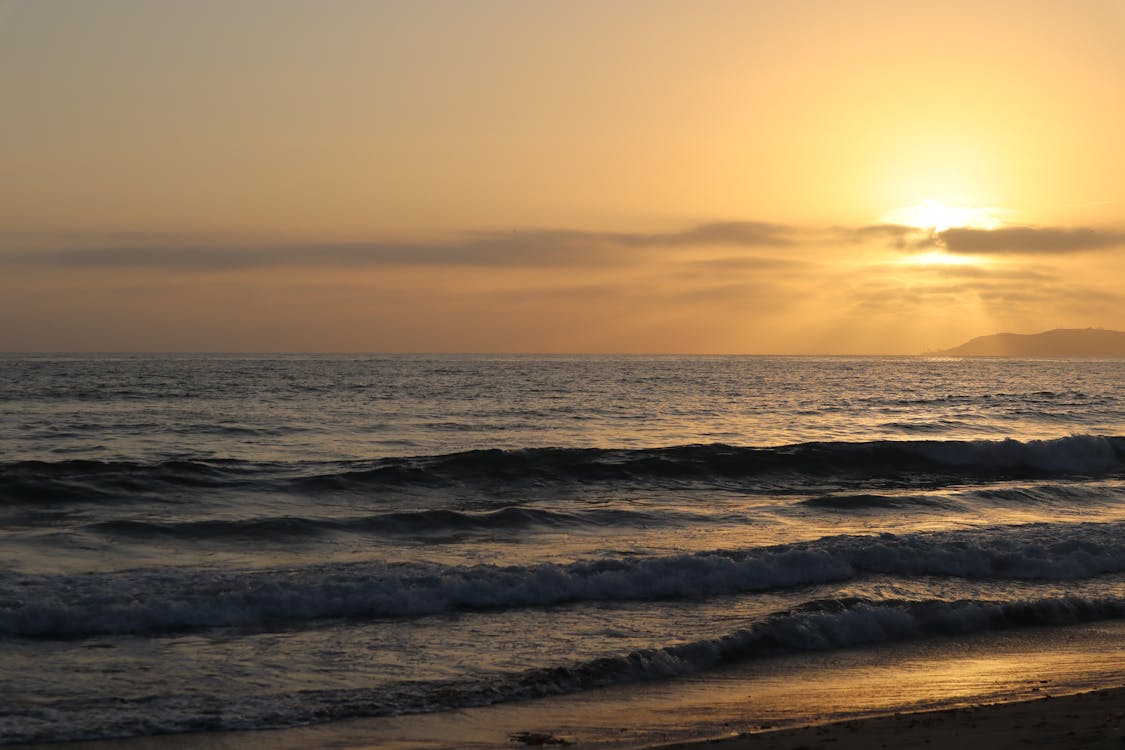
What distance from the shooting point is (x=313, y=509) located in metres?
20.2

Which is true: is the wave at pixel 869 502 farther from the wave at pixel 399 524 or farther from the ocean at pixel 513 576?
the wave at pixel 399 524

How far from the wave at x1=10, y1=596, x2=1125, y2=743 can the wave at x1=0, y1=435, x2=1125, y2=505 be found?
42.0 ft

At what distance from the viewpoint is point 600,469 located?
26859 mm

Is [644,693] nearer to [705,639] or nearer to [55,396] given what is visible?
[705,639]

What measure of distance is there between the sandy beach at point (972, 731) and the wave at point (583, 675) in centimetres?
224

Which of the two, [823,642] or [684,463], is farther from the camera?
[684,463]

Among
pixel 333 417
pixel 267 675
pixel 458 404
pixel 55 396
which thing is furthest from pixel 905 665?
pixel 55 396

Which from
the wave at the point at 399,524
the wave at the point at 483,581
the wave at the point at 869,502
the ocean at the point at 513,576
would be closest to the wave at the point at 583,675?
the ocean at the point at 513,576

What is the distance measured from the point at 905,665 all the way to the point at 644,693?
324 cm

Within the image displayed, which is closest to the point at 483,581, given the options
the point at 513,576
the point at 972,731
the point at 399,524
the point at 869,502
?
the point at 513,576

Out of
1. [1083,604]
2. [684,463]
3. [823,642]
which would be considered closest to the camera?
[823,642]

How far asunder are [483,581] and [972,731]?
7.03 meters

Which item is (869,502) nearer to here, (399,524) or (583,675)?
(399,524)

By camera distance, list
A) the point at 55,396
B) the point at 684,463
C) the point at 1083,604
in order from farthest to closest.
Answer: the point at 55,396 → the point at 684,463 → the point at 1083,604
